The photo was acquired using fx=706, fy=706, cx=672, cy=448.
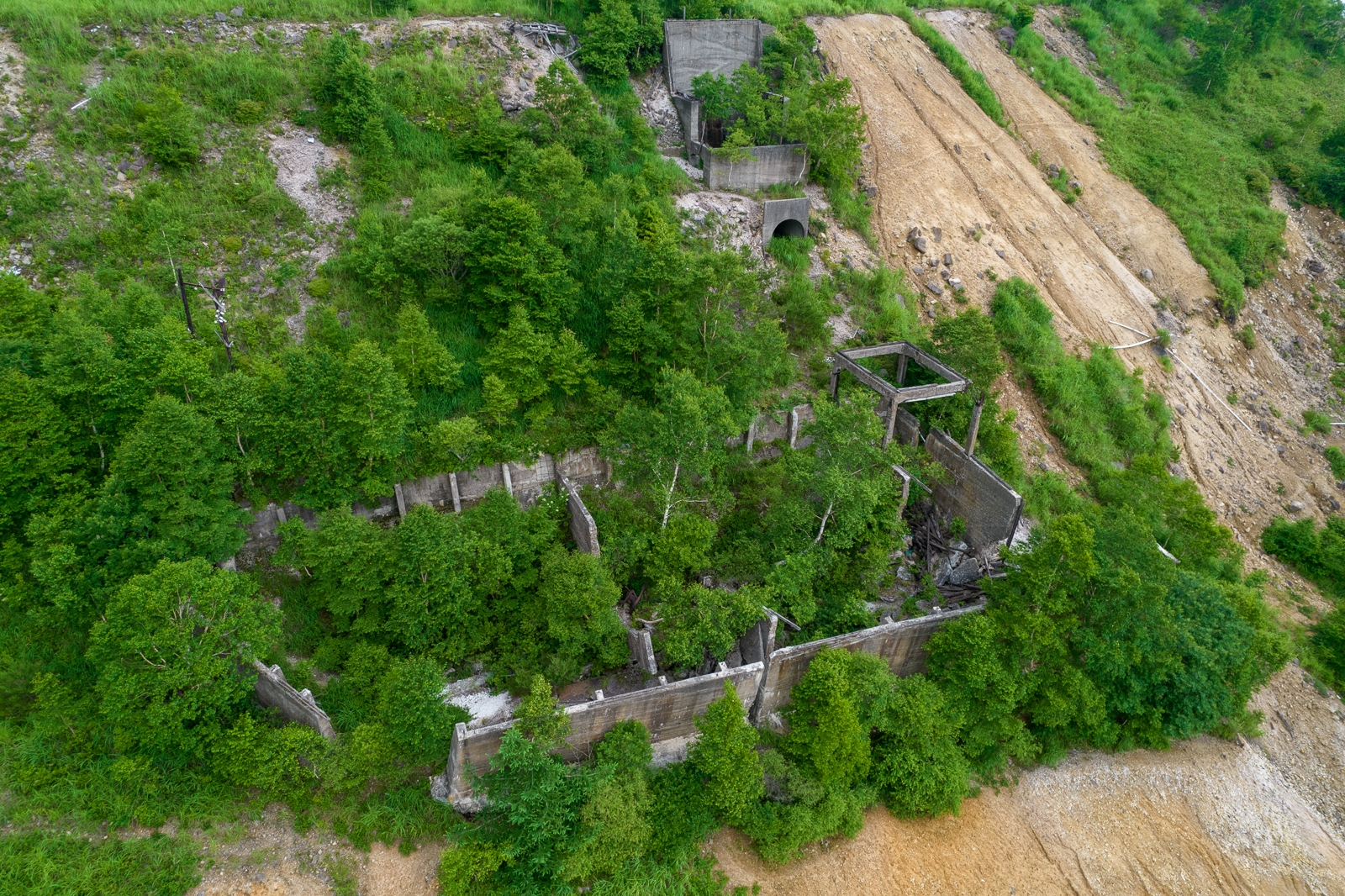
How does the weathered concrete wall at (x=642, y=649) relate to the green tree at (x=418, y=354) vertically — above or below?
below

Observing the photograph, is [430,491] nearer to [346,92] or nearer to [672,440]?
[672,440]

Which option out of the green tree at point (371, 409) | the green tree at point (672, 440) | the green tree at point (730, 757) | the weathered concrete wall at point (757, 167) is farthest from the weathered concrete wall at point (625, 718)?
the weathered concrete wall at point (757, 167)

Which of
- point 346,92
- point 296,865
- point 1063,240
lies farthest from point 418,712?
point 1063,240

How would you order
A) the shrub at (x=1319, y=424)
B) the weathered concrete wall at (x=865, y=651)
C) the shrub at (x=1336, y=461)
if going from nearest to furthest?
the weathered concrete wall at (x=865, y=651) → the shrub at (x=1336, y=461) → the shrub at (x=1319, y=424)

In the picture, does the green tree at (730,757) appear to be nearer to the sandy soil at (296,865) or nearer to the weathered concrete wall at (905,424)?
the sandy soil at (296,865)

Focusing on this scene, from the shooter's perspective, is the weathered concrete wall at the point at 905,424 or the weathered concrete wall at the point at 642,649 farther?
the weathered concrete wall at the point at 905,424
